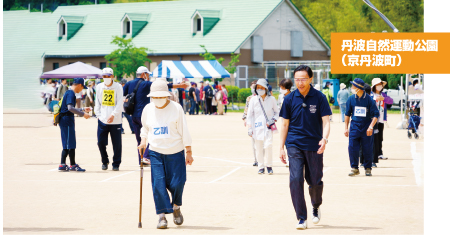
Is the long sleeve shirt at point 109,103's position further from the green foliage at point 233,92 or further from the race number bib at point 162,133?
Answer: the green foliage at point 233,92

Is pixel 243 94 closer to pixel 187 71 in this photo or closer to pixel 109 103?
pixel 187 71

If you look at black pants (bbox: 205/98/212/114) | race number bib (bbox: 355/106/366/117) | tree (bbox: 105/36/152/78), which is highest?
tree (bbox: 105/36/152/78)

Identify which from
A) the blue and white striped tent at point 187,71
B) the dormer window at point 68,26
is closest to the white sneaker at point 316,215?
the blue and white striped tent at point 187,71

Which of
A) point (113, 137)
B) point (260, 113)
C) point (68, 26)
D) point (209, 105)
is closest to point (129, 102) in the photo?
point (113, 137)

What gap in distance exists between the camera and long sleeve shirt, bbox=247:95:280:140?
1314cm

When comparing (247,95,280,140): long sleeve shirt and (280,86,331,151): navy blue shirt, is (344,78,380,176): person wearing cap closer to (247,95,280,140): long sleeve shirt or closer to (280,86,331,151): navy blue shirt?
(247,95,280,140): long sleeve shirt

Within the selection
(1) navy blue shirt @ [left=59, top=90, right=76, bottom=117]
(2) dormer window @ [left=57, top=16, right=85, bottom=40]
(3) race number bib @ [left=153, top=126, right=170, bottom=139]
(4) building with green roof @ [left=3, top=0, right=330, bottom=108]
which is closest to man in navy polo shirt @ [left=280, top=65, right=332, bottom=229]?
(3) race number bib @ [left=153, top=126, right=170, bottom=139]

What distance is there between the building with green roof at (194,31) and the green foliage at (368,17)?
137 inches

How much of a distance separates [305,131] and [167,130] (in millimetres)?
1566

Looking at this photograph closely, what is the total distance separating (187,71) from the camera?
40.3 meters

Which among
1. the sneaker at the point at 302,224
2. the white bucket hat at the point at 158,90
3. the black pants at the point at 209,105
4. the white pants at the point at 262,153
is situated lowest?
the sneaker at the point at 302,224

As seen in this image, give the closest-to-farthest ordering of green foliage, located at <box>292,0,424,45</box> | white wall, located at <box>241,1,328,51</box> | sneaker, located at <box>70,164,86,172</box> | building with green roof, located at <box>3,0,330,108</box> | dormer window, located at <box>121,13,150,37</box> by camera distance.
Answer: sneaker, located at <box>70,164,86,172</box> < green foliage, located at <box>292,0,424,45</box> < building with green roof, located at <box>3,0,330,108</box> < white wall, located at <box>241,1,328,51</box> < dormer window, located at <box>121,13,150,37</box>

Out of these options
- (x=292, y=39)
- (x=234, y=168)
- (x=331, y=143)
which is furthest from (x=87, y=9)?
(x=234, y=168)

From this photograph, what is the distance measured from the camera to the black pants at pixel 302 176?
25.8 feet
